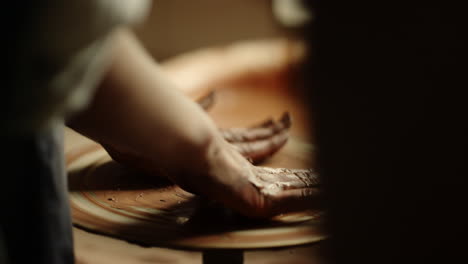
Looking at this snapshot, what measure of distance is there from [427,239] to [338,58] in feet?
0.54

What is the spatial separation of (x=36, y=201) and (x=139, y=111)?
221 mm

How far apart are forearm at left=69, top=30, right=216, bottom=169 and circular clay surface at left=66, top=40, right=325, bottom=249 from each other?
0.12 meters

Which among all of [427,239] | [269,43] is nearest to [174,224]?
[427,239]

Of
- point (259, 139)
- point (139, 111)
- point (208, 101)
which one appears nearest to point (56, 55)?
point (139, 111)

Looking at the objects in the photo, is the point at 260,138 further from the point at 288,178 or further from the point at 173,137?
the point at 173,137

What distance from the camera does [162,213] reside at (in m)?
0.76

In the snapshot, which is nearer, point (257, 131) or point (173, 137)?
point (173, 137)

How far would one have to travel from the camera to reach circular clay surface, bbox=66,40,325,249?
0.69 metres

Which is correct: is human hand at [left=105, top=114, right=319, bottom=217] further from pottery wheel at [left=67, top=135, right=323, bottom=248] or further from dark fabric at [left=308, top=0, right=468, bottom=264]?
dark fabric at [left=308, top=0, right=468, bottom=264]

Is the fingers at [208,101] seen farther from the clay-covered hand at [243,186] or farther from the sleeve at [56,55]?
the sleeve at [56,55]

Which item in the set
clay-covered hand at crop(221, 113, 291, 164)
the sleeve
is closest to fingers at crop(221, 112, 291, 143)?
clay-covered hand at crop(221, 113, 291, 164)

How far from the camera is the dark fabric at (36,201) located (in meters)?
0.66

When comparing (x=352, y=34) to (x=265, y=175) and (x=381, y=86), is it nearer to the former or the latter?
(x=381, y=86)

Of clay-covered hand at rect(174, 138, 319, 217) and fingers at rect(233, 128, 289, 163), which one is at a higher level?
fingers at rect(233, 128, 289, 163)
